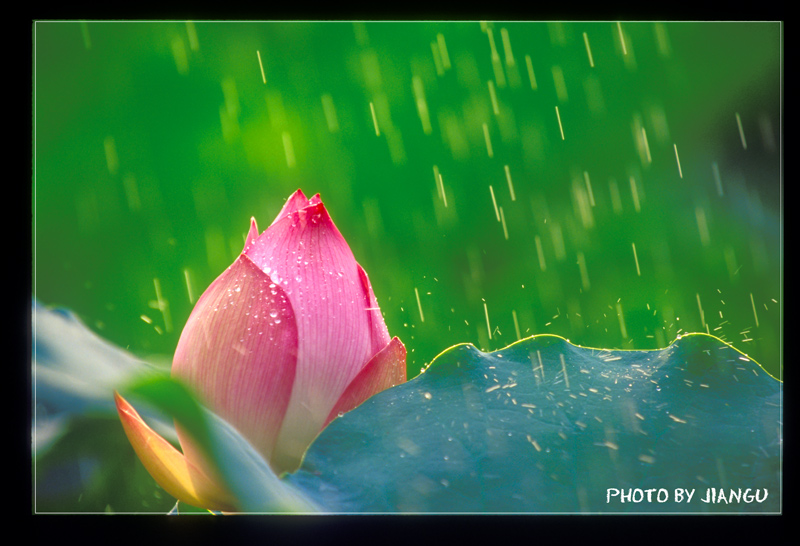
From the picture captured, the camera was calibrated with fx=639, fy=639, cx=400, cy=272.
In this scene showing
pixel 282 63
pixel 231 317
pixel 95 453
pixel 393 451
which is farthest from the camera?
pixel 282 63

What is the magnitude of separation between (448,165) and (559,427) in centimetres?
35

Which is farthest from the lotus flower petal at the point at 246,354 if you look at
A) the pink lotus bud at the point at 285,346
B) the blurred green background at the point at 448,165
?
the blurred green background at the point at 448,165

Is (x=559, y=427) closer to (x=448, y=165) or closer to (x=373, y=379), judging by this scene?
(x=373, y=379)

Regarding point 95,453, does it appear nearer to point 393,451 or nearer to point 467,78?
point 393,451

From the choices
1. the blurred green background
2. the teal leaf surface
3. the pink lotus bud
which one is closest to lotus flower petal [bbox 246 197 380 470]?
the pink lotus bud

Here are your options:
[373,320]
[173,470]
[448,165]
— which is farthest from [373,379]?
[448,165]

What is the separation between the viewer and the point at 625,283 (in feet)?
2.43

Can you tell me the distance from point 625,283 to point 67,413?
1.99ft

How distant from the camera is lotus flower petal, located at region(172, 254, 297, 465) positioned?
425 mm

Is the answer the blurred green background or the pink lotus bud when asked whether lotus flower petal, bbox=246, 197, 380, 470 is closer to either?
the pink lotus bud

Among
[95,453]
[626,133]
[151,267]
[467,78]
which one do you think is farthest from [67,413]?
[626,133]

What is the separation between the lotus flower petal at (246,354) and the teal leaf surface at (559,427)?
0.13 metres

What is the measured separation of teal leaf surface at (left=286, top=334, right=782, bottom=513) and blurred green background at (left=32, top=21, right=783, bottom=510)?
119 mm

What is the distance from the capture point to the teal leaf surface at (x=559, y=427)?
56cm
